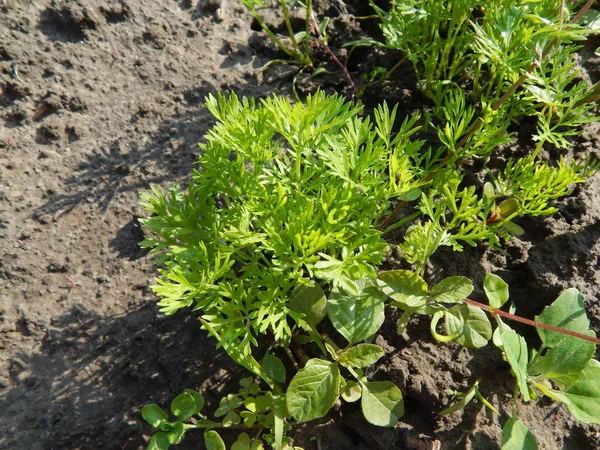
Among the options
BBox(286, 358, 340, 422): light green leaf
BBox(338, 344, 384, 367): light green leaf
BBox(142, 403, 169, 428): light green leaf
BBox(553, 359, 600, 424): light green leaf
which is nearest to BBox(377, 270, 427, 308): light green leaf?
BBox(338, 344, 384, 367): light green leaf

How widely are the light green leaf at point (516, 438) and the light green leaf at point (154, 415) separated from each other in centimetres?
100

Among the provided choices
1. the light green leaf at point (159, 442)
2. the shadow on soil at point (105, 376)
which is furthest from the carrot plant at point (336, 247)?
the shadow on soil at point (105, 376)

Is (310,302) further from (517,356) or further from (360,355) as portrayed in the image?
(517,356)

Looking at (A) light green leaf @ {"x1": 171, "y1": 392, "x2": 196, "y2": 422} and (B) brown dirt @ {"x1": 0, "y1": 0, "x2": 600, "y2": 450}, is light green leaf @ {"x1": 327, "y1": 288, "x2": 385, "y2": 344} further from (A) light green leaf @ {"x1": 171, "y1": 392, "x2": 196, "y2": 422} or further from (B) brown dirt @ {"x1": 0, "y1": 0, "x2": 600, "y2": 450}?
(A) light green leaf @ {"x1": 171, "y1": 392, "x2": 196, "y2": 422}

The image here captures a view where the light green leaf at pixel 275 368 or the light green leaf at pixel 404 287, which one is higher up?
the light green leaf at pixel 404 287

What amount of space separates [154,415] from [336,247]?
2.36 ft

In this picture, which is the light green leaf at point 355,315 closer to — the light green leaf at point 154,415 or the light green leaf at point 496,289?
the light green leaf at point 496,289

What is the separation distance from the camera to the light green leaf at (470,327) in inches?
57.7

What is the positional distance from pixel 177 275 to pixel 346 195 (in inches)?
19.0

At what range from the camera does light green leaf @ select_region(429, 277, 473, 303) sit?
1478 mm

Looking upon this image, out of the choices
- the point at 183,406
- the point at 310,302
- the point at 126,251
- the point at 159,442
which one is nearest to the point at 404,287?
the point at 310,302

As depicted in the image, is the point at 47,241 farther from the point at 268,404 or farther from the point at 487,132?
the point at 487,132

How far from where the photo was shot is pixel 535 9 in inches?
59.7

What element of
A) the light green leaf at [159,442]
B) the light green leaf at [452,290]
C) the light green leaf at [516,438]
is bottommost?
the light green leaf at [516,438]
